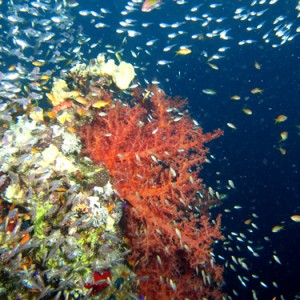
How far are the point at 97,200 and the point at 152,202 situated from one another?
1220 mm

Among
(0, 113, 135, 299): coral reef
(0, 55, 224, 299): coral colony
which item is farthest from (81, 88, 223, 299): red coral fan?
(0, 113, 135, 299): coral reef

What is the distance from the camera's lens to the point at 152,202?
552 centimetres

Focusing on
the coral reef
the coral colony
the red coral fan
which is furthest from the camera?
the red coral fan

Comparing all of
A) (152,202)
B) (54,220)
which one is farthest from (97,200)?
(152,202)

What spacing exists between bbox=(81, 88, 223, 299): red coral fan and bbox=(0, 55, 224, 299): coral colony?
0.02m

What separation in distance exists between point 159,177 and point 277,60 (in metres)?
40.5

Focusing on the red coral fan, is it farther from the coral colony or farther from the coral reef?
the coral reef

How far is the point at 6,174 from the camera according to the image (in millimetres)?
4555

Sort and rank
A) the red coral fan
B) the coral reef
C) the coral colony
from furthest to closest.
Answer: the red coral fan < the coral colony < the coral reef

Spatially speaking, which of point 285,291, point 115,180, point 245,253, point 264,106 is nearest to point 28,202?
point 115,180

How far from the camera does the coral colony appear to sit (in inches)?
157

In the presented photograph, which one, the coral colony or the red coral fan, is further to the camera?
the red coral fan

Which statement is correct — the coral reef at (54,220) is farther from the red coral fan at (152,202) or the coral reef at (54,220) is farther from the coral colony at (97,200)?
the red coral fan at (152,202)

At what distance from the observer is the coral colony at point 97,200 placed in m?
3.99
